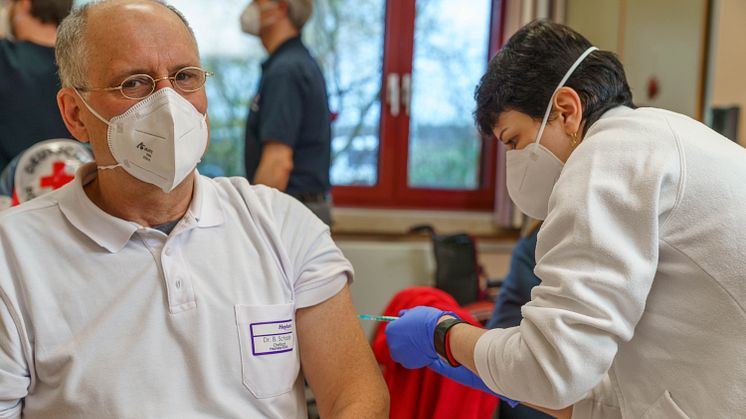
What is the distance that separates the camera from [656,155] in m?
0.98

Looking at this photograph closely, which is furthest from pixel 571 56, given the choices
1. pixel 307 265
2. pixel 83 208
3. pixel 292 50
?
pixel 292 50

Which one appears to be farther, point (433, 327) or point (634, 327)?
point (433, 327)

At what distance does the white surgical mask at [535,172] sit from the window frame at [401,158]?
2.55 metres

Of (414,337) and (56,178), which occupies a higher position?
(56,178)

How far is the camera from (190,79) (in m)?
1.30

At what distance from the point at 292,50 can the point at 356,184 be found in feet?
4.40

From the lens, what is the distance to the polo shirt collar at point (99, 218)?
1.21 m

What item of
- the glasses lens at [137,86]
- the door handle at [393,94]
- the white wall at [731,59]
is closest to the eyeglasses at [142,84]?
the glasses lens at [137,86]

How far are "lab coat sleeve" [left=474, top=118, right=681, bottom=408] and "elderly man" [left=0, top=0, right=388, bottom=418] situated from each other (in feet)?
1.34

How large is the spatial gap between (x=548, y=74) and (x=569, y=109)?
0.07 metres

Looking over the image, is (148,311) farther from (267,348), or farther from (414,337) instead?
(414,337)

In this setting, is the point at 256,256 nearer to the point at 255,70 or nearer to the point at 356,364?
the point at 356,364

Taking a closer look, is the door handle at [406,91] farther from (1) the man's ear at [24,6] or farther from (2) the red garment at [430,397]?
(2) the red garment at [430,397]

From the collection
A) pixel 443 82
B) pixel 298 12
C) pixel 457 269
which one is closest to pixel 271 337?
Result: pixel 298 12
